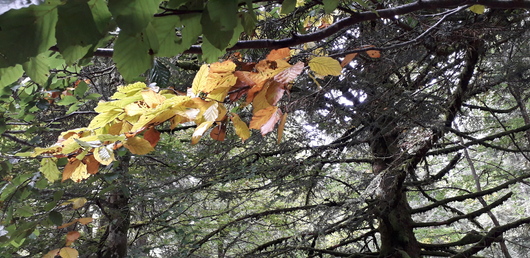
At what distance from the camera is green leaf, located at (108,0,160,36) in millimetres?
405

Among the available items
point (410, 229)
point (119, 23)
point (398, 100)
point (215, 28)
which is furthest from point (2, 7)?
point (410, 229)

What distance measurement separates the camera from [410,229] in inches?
151

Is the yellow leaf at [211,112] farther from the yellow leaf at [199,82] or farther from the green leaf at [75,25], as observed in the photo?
the green leaf at [75,25]

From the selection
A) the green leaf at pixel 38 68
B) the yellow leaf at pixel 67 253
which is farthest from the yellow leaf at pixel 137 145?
the yellow leaf at pixel 67 253

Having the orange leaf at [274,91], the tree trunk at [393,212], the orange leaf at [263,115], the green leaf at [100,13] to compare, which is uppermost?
the green leaf at [100,13]

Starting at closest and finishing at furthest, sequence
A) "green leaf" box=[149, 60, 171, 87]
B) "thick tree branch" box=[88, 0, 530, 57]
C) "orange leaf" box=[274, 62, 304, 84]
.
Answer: "thick tree branch" box=[88, 0, 530, 57] < "orange leaf" box=[274, 62, 304, 84] < "green leaf" box=[149, 60, 171, 87]

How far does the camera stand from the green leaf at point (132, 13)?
1.33 feet

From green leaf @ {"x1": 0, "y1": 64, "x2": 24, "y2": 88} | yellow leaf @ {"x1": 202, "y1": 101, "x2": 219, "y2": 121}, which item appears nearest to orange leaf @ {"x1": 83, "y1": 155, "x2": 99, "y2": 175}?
yellow leaf @ {"x1": 202, "y1": 101, "x2": 219, "y2": 121}

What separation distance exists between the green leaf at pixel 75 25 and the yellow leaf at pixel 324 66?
25.7 inches

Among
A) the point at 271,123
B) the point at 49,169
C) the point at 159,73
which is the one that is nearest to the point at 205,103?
the point at 271,123

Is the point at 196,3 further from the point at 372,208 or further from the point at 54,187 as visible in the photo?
the point at 54,187

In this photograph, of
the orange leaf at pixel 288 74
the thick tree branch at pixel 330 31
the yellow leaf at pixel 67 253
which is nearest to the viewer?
the thick tree branch at pixel 330 31

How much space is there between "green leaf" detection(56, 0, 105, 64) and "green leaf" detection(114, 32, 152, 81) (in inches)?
3.7

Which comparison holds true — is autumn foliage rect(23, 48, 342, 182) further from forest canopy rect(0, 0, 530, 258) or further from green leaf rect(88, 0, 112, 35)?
green leaf rect(88, 0, 112, 35)
